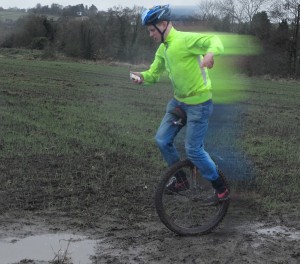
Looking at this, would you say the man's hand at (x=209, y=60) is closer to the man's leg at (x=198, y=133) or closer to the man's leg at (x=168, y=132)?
the man's leg at (x=198, y=133)

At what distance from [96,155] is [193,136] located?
357 cm

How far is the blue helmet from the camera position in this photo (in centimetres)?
512

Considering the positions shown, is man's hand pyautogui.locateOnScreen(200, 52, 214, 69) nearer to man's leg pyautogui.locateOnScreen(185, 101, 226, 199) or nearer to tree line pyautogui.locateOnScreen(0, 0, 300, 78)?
man's leg pyautogui.locateOnScreen(185, 101, 226, 199)

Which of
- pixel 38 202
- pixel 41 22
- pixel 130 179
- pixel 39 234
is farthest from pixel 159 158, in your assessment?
pixel 41 22

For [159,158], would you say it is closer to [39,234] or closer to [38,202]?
[38,202]

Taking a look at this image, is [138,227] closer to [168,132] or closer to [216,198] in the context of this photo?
[216,198]

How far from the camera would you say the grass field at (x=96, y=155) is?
20.7ft

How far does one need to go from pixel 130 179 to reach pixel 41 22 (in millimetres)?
58706

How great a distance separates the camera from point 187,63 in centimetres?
513

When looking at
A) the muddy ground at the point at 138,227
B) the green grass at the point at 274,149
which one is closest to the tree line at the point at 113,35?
the green grass at the point at 274,149

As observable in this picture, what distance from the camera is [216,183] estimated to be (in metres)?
Result: 5.50

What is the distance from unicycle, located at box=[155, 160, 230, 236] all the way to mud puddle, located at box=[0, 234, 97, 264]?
0.90 meters

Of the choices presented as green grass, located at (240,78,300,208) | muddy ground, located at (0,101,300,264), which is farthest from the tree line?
muddy ground, located at (0,101,300,264)

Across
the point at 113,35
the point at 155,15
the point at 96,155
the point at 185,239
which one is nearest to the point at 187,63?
the point at 155,15
